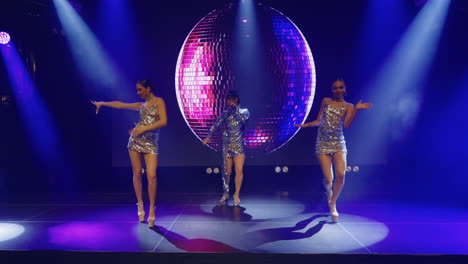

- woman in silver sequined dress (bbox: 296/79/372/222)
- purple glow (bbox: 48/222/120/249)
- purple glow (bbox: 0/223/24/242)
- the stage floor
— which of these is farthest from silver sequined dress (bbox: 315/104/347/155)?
purple glow (bbox: 0/223/24/242)

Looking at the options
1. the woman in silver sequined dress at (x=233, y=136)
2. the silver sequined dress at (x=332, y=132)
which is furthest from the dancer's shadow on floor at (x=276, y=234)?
the woman in silver sequined dress at (x=233, y=136)

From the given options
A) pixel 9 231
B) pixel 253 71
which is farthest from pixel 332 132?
pixel 9 231

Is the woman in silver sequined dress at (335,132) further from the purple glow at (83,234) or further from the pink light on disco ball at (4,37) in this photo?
the pink light on disco ball at (4,37)

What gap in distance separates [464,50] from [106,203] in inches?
257

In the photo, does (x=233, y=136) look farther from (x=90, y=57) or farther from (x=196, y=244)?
(x=90, y=57)

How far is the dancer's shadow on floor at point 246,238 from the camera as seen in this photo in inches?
133

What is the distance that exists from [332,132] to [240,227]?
1.51 meters

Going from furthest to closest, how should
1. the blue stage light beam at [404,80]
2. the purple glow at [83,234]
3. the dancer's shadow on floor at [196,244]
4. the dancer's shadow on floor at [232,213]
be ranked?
the blue stage light beam at [404,80] → the dancer's shadow on floor at [232,213] → the purple glow at [83,234] → the dancer's shadow on floor at [196,244]

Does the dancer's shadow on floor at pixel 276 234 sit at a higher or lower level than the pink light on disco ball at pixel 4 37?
lower

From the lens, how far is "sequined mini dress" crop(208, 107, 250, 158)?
202 inches

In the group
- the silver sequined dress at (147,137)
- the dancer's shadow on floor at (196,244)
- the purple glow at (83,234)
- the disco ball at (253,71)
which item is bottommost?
the dancer's shadow on floor at (196,244)

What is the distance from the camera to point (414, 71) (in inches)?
264

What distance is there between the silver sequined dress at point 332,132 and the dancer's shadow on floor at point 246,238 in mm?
879

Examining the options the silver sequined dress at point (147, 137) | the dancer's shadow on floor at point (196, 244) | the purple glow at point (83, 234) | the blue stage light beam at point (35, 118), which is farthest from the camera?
the blue stage light beam at point (35, 118)
